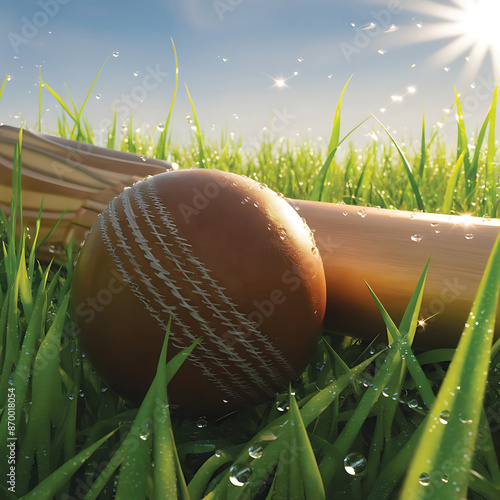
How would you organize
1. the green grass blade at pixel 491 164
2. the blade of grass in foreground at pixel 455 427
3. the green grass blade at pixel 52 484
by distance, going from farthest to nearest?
1. the green grass blade at pixel 491 164
2. the green grass blade at pixel 52 484
3. the blade of grass in foreground at pixel 455 427

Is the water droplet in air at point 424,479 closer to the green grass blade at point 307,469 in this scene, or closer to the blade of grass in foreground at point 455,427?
the blade of grass in foreground at point 455,427

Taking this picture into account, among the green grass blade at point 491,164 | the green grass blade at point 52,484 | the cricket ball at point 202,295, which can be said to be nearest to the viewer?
the green grass blade at point 52,484

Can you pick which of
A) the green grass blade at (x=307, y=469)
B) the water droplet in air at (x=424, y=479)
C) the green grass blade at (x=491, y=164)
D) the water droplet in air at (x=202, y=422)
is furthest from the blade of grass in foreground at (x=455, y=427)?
the green grass blade at (x=491, y=164)

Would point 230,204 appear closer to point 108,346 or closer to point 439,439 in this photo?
point 108,346

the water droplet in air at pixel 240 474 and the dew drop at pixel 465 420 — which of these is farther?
the water droplet in air at pixel 240 474

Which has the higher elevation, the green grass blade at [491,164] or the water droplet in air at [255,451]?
the green grass blade at [491,164]

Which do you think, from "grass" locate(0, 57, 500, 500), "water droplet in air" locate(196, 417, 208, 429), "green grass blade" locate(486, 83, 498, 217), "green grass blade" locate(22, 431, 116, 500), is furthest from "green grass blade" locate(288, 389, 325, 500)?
"green grass blade" locate(486, 83, 498, 217)

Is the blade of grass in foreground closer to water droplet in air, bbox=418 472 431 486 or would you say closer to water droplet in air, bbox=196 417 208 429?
water droplet in air, bbox=418 472 431 486

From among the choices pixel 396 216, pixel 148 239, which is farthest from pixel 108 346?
pixel 396 216

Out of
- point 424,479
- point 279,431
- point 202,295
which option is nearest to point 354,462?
point 279,431
